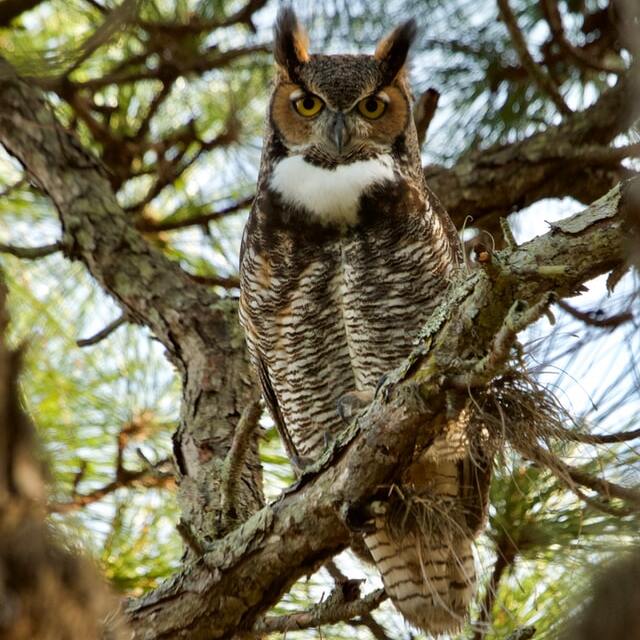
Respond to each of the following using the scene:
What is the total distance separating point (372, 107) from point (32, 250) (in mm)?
1070

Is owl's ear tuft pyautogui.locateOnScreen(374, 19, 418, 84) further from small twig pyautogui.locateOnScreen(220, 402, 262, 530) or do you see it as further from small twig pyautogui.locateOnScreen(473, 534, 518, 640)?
small twig pyautogui.locateOnScreen(473, 534, 518, 640)

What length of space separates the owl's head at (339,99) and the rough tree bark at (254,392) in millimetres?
512

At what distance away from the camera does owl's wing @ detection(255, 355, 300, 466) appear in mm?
2537

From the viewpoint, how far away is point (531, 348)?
158 cm

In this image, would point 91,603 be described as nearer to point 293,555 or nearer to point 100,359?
point 293,555

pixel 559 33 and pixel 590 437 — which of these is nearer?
pixel 590 437

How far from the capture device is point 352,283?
7.45ft

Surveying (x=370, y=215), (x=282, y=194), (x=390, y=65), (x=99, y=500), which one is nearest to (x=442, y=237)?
(x=370, y=215)

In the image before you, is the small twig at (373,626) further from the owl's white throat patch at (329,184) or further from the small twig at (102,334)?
the small twig at (102,334)

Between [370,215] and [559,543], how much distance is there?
2.89 ft

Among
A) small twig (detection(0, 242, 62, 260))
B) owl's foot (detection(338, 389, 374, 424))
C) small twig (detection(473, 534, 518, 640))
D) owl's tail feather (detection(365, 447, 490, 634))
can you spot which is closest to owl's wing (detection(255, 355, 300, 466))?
owl's foot (detection(338, 389, 374, 424))

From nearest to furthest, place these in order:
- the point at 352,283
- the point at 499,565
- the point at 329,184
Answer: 1. the point at 499,565
2. the point at 352,283
3. the point at 329,184

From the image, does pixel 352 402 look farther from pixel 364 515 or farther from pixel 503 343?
pixel 503 343

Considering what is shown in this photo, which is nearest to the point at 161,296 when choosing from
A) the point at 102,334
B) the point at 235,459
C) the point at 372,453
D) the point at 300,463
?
the point at 102,334
